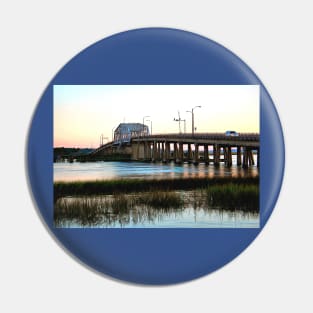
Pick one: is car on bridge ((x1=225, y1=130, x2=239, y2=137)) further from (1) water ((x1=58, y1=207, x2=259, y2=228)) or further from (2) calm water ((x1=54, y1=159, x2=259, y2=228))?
(1) water ((x1=58, y1=207, x2=259, y2=228))

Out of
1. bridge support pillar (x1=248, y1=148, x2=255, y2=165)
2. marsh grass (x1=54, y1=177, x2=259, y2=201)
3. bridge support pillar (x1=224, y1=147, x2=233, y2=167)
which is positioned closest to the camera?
marsh grass (x1=54, y1=177, x2=259, y2=201)

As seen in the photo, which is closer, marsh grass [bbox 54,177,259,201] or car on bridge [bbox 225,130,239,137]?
marsh grass [bbox 54,177,259,201]

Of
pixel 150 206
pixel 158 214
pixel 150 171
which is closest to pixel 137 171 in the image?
pixel 150 171

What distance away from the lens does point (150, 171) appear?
28.1ft

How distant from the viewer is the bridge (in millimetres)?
8586

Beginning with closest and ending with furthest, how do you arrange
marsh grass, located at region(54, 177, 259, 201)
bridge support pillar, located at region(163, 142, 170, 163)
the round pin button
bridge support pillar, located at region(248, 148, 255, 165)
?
the round pin button, marsh grass, located at region(54, 177, 259, 201), bridge support pillar, located at region(248, 148, 255, 165), bridge support pillar, located at region(163, 142, 170, 163)

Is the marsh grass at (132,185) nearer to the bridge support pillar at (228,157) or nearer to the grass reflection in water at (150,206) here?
the grass reflection in water at (150,206)

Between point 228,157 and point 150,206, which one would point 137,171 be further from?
point 228,157

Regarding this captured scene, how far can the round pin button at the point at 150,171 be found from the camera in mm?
8266

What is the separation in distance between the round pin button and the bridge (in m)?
0.06

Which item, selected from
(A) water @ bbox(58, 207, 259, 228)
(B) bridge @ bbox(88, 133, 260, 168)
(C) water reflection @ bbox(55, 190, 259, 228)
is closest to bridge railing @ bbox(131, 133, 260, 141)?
(B) bridge @ bbox(88, 133, 260, 168)

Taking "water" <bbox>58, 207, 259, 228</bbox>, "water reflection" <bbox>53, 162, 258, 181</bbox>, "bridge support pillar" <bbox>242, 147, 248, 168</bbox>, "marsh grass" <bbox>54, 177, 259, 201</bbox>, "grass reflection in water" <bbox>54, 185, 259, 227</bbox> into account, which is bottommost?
"water" <bbox>58, 207, 259, 228</bbox>

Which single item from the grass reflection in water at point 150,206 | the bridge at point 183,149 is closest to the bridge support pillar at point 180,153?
the bridge at point 183,149

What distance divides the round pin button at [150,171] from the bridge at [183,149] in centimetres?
6
